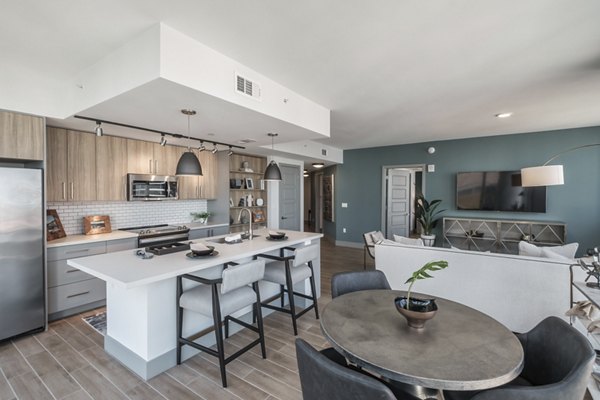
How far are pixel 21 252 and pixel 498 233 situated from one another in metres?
7.29

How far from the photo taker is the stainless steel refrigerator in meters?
2.67

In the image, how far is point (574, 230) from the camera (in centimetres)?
512

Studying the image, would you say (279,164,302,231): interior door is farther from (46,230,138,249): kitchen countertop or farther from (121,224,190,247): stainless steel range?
(46,230,138,249): kitchen countertop

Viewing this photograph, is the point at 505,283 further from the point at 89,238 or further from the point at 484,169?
the point at 89,238

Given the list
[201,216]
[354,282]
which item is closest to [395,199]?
[201,216]

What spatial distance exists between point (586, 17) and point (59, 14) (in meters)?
3.49

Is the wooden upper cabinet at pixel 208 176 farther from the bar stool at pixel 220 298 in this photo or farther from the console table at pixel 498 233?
the console table at pixel 498 233

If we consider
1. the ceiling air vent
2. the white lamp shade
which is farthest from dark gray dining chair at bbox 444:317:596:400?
the ceiling air vent

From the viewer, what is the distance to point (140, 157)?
4.32 meters

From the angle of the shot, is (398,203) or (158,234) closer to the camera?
(158,234)

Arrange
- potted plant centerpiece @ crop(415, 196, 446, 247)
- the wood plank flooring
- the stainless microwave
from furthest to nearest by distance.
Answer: potted plant centerpiece @ crop(415, 196, 446, 247)
the stainless microwave
the wood plank flooring

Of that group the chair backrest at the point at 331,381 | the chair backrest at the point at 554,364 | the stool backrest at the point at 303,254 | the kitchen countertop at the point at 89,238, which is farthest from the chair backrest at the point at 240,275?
the kitchen countertop at the point at 89,238

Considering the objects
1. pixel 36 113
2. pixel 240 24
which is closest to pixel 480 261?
pixel 240 24

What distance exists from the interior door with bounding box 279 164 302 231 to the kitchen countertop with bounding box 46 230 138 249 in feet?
10.9
